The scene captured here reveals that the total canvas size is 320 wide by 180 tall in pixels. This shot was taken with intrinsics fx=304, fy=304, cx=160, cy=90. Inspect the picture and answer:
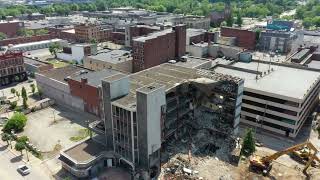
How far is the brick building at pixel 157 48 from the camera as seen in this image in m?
98.2

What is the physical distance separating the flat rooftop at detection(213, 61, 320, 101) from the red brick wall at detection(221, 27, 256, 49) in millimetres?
50809

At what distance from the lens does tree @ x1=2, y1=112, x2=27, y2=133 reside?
7431 cm

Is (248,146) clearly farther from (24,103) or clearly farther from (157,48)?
(24,103)

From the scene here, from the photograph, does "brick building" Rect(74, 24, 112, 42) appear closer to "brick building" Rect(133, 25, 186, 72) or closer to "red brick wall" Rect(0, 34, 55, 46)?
"red brick wall" Rect(0, 34, 55, 46)

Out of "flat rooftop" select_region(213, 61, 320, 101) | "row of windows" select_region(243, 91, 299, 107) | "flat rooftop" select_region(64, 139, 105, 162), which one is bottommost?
"flat rooftop" select_region(64, 139, 105, 162)

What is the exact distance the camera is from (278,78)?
8681 cm

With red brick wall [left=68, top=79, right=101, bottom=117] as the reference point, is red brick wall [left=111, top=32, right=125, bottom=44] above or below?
above

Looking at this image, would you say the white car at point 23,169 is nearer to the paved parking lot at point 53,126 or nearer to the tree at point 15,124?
the paved parking lot at point 53,126

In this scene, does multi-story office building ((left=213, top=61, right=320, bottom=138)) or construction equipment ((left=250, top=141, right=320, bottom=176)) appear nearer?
construction equipment ((left=250, top=141, right=320, bottom=176))

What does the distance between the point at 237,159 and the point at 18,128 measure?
174ft

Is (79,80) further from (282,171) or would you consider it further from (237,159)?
(282,171)

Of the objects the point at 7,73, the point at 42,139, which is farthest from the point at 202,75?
the point at 7,73

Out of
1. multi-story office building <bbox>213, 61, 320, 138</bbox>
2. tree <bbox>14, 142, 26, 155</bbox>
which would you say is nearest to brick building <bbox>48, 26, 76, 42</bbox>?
multi-story office building <bbox>213, 61, 320, 138</bbox>

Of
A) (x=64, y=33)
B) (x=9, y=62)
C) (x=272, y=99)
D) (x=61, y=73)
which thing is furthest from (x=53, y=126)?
(x=64, y=33)
